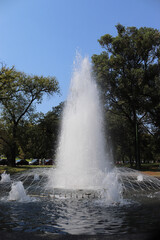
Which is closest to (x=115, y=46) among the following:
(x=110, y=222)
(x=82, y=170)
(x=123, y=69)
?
(x=123, y=69)

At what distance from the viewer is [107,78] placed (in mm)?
37844

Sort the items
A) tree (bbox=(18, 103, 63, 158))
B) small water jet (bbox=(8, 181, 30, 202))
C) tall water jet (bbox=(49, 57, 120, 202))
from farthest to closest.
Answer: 1. tree (bbox=(18, 103, 63, 158))
2. tall water jet (bbox=(49, 57, 120, 202))
3. small water jet (bbox=(8, 181, 30, 202))

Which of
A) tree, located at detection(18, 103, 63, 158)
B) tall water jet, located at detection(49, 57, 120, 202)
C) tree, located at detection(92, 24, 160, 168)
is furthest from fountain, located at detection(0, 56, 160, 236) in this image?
tree, located at detection(18, 103, 63, 158)

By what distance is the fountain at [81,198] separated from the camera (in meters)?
6.27

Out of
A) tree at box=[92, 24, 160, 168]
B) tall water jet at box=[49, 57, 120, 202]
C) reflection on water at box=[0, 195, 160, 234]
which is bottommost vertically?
reflection on water at box=[0, 195, 160, 234]

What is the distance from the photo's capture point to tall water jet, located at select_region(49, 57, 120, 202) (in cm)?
1460

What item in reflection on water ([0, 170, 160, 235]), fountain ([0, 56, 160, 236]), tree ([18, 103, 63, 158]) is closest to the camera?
reflection on water ([0, 170, 160, 235])

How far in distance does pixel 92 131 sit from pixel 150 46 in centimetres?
2247

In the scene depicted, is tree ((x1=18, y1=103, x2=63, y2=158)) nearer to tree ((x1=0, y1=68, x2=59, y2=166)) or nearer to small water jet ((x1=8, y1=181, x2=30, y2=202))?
tree ((x1=0, y1=68, x2=59, y2=166))

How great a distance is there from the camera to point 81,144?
56.3ft

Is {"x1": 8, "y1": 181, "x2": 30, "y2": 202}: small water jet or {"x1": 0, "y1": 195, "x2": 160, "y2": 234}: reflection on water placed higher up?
{"x1": 8, "y1": 181, "x2": 30, "y2": 202}: small water jet

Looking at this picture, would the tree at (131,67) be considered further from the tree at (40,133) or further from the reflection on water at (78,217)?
the reflection on water at (78,217)

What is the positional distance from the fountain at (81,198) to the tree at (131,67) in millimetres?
17593

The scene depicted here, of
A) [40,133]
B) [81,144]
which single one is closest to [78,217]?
[81,144]
